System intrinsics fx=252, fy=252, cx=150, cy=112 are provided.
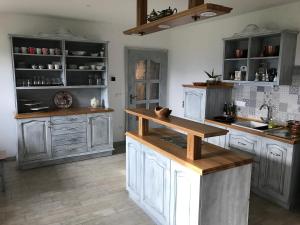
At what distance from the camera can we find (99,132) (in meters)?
4.70

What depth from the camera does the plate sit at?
4.78 metres

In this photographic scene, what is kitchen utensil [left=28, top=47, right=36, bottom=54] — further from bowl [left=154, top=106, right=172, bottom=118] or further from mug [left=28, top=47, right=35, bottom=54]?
bowl [left=154, top=106, right=172, bottom=118]

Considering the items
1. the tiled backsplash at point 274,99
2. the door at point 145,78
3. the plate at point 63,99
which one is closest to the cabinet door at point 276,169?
the tiled backsplash at point 274,99

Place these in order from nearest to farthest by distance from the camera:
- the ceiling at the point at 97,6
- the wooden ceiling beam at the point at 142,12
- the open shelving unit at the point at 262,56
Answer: the wooden ceiling beam at the point at 142,12, the open shelving unit at the point at 262,56, the ceiling at the point at 97,6

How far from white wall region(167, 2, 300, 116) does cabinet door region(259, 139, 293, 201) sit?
1.22 metres

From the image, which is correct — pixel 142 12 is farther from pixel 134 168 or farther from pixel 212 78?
pixel 212 78

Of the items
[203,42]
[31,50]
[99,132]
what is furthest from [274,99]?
[31,50]

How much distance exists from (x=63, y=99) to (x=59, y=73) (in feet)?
1.63

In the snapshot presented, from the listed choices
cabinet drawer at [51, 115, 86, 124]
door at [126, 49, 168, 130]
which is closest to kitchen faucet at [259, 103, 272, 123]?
door at [126, 49, 168, 130]

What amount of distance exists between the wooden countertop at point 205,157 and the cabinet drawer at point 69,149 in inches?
78.1

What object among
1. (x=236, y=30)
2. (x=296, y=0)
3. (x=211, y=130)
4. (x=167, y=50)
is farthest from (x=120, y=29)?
(x=211, y=130)

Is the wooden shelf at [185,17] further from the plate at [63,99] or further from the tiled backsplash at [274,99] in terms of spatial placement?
the plate at [63,99]

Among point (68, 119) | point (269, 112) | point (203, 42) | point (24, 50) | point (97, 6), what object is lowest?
point (68, 119)

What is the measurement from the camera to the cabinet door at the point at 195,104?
426 cm
